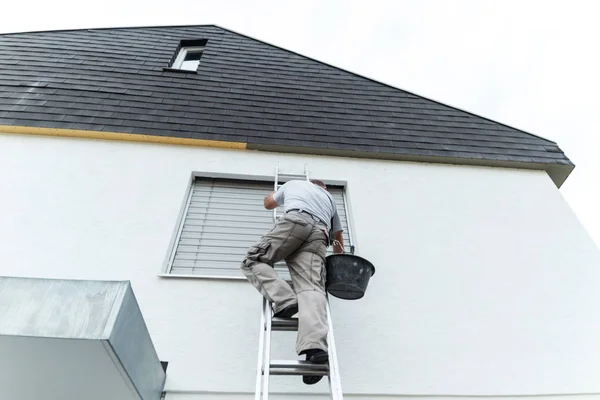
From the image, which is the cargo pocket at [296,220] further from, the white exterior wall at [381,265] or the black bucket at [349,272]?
the white exterior wall at [381,265]

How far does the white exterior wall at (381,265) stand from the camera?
9.41ft

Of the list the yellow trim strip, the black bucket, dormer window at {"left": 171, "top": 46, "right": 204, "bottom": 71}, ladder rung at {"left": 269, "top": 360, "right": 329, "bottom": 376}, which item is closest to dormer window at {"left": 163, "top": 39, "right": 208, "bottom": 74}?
dormer window at {"left": 171, "top": 46, "right": 204, "bottom": 71}

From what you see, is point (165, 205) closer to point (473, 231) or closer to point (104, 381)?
point (104, 381)

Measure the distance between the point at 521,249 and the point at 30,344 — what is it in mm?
3814

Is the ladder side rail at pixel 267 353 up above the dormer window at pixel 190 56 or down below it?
below

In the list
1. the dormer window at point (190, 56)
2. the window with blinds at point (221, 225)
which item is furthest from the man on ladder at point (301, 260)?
the dormer window at point (190, 56)

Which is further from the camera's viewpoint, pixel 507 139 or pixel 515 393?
pixel 507 139

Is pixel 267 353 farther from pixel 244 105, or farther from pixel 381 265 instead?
pixel 244 105

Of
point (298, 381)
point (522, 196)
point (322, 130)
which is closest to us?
point (298, 381)

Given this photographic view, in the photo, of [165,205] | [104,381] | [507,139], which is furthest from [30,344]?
[507,139]

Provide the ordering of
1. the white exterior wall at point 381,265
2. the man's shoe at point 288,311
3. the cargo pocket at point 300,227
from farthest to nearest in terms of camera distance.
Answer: the white exterior wall at point 381,265 < the cargo pocket at point 300,227 < the man's shoe at point 288,311

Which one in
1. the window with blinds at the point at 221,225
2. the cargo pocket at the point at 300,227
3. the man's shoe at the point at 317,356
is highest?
the window with blinds at the point at 221,225

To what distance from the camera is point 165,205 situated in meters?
3.87

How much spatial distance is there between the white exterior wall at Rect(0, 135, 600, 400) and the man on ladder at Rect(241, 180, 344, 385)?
0.61 meters
